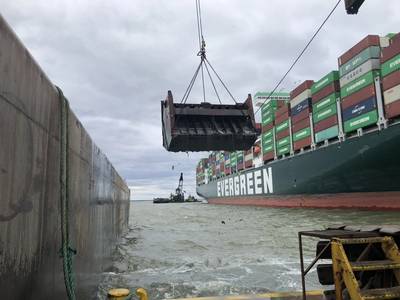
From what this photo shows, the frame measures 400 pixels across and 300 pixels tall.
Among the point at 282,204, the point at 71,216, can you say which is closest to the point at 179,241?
the point at 71,216

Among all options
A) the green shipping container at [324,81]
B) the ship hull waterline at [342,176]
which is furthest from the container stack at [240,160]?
the green shipping container at [324,81]

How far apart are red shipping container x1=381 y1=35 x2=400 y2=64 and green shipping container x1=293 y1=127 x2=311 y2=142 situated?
1068 cm

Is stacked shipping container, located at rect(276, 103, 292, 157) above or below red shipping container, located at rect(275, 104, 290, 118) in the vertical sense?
below

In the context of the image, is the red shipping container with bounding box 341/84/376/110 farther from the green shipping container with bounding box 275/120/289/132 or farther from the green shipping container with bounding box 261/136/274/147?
the green shipping container with bounding box 261/136/274/147

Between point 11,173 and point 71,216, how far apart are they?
5.68ft

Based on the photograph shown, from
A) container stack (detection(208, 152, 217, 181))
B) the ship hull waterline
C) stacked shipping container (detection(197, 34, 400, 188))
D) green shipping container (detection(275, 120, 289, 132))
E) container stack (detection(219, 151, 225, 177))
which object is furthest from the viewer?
container stack (detection(208, 152, 217, 181))

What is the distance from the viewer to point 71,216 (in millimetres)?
4098

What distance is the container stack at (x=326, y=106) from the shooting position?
90.4 feet

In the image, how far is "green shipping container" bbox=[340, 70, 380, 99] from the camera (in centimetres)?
2294

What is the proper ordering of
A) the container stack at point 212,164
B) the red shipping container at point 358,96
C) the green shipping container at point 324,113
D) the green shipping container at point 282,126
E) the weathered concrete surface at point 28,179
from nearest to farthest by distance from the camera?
the weathered concrete surface at point 28,179 < the red shipping container at point 358,96 < the green shipping container at point 324,113 < the green shipping container at point 282,126 < the container stack at point 212,164

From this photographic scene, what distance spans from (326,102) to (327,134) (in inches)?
97.6

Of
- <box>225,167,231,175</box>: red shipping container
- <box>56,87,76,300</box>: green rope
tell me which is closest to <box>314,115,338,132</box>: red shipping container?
<box>56,87,76,300</box>: green rope

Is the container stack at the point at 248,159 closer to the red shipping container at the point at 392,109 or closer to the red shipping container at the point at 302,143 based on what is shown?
the red shipping container at the point at 302,143

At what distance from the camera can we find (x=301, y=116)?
33375 mm
